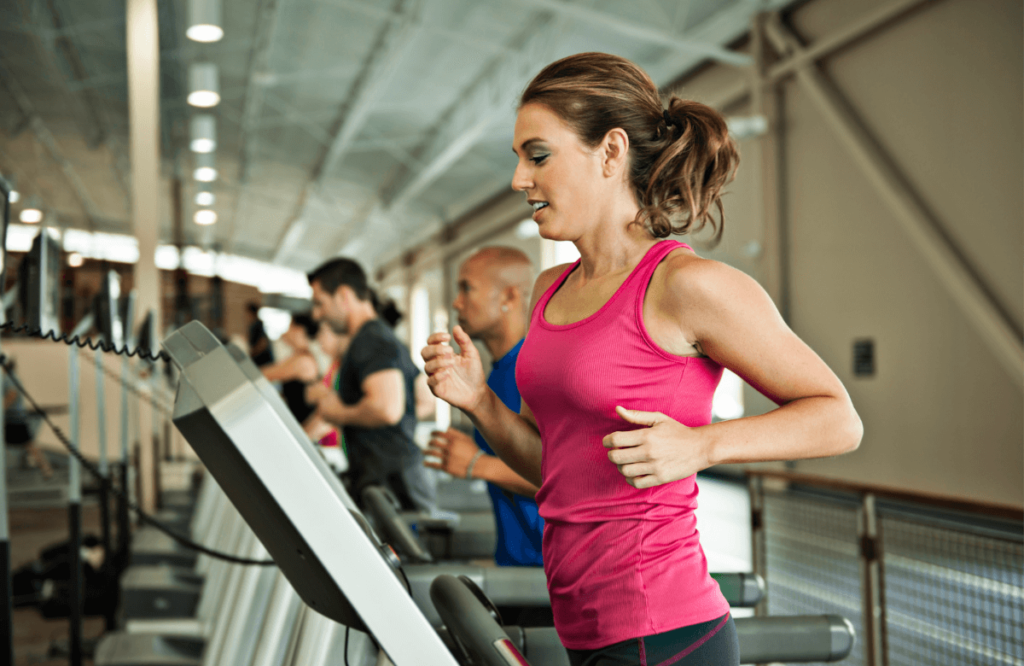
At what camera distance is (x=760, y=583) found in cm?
171

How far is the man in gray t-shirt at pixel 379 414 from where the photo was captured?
2574 millimetres

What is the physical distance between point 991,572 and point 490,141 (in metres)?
10.1

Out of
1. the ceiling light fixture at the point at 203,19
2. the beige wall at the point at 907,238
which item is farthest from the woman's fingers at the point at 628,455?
the ceiling light fixture at the point at 203,19

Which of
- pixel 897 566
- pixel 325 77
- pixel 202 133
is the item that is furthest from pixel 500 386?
pixel 325 77

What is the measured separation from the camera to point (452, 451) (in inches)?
63.5

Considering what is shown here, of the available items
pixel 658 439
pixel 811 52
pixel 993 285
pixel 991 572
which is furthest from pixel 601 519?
pixel 811 52

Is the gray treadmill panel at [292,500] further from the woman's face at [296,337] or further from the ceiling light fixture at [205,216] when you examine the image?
the ceiling light fixture at [205,216]

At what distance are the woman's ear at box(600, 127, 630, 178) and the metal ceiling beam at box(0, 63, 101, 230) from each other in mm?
6938

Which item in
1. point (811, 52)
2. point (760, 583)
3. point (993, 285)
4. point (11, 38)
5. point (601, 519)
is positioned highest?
point (811, 52)

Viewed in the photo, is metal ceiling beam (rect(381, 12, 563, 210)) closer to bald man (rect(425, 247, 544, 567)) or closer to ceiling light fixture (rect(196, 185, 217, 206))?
ceiling light fixture (rect(196, 185, 217, 206))

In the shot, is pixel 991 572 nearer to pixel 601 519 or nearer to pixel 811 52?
pixel 601 519

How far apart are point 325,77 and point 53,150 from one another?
3035mm

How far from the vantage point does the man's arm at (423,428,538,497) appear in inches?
61.9

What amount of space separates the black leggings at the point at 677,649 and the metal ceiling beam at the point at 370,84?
24.3 feet
